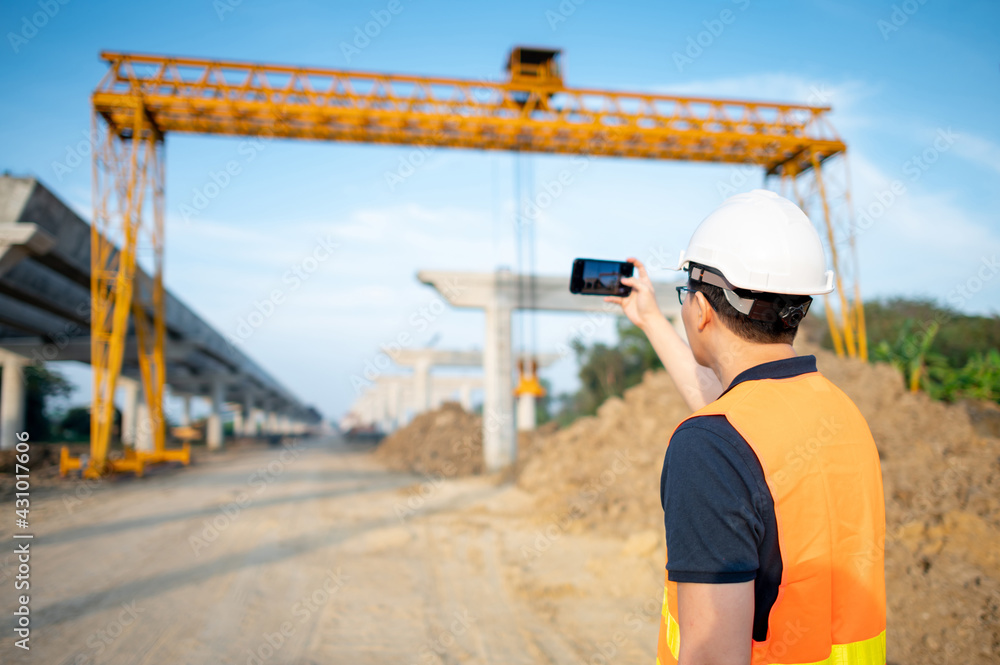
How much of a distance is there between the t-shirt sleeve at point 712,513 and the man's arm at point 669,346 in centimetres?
81

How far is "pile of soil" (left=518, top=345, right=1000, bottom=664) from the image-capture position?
4500 mm

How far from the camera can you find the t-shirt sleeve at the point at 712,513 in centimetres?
115

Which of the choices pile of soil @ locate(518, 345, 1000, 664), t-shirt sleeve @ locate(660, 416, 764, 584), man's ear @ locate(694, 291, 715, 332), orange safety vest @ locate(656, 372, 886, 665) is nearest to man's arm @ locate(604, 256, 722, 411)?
man's ear @ locate(694, 291, 715, 332)

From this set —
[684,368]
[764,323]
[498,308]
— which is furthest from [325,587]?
[498,308]

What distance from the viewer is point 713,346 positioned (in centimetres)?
151

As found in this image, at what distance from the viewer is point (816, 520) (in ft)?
4.07

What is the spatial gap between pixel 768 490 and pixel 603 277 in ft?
4.35

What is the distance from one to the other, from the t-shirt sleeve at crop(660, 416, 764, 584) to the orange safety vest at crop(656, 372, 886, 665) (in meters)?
0.05

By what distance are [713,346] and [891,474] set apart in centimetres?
711

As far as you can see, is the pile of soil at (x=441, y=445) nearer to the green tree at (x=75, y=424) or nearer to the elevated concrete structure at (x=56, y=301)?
the elevated concrete structure at (x=56, y=301)

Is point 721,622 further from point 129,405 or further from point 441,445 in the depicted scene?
point 129,405

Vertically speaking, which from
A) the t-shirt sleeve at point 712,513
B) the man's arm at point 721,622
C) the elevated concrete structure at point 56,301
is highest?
the elevated concrete structure at point 56,301

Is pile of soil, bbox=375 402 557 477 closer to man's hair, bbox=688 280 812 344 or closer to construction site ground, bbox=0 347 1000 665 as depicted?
construction site ground, bbox=0 347 1000 665

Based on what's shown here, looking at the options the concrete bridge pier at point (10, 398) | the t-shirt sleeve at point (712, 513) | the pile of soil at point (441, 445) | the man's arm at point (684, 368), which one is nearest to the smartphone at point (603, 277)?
the man's arm at point (684, 368)
